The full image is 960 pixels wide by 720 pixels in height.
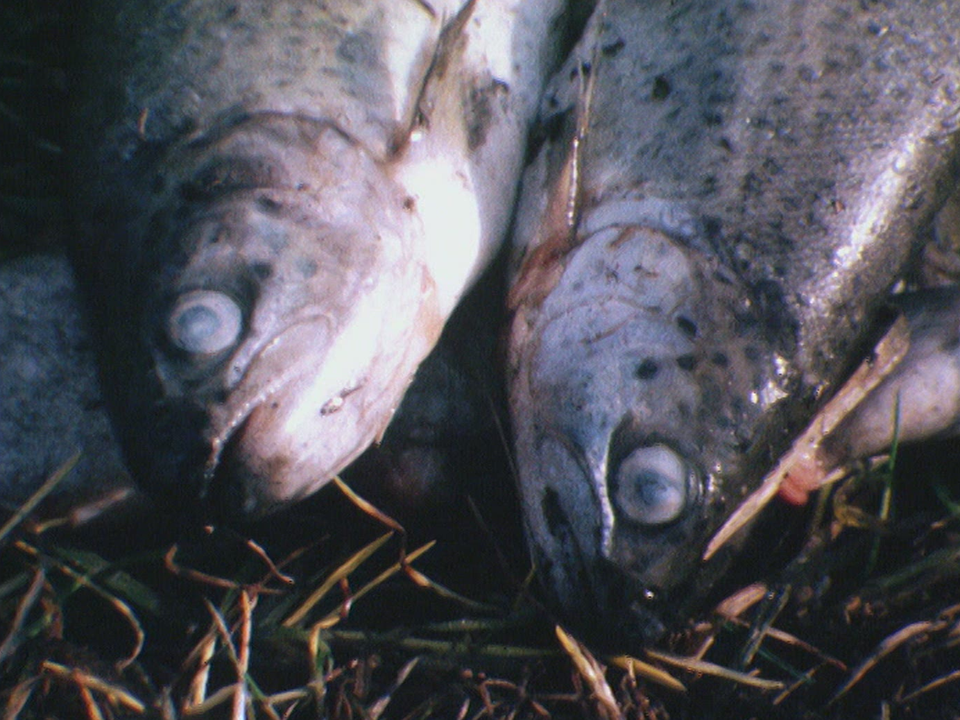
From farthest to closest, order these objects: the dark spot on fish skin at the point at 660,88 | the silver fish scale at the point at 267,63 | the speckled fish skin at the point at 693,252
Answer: the dark spot on fish skin at the point at 660,88
the silver fish scale at the point at 267,63
the speckled fish skin at the point at 693,252

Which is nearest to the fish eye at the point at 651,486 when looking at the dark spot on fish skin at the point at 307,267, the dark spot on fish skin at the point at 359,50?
the dark spot on fish skin at the point at 307,267

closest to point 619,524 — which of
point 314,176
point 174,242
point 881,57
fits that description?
point 314,176

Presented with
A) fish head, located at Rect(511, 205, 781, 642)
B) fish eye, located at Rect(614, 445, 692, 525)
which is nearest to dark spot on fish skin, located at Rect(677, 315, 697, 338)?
fish head, located at Rect(511, 205, 781, 642)

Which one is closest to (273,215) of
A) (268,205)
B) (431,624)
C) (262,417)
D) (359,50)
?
(268,205)

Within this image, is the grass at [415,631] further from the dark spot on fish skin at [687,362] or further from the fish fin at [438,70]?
the fish fin at [438,70]

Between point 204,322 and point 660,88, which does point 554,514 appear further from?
point 660,88

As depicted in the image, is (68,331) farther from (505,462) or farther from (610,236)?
(610,236)
